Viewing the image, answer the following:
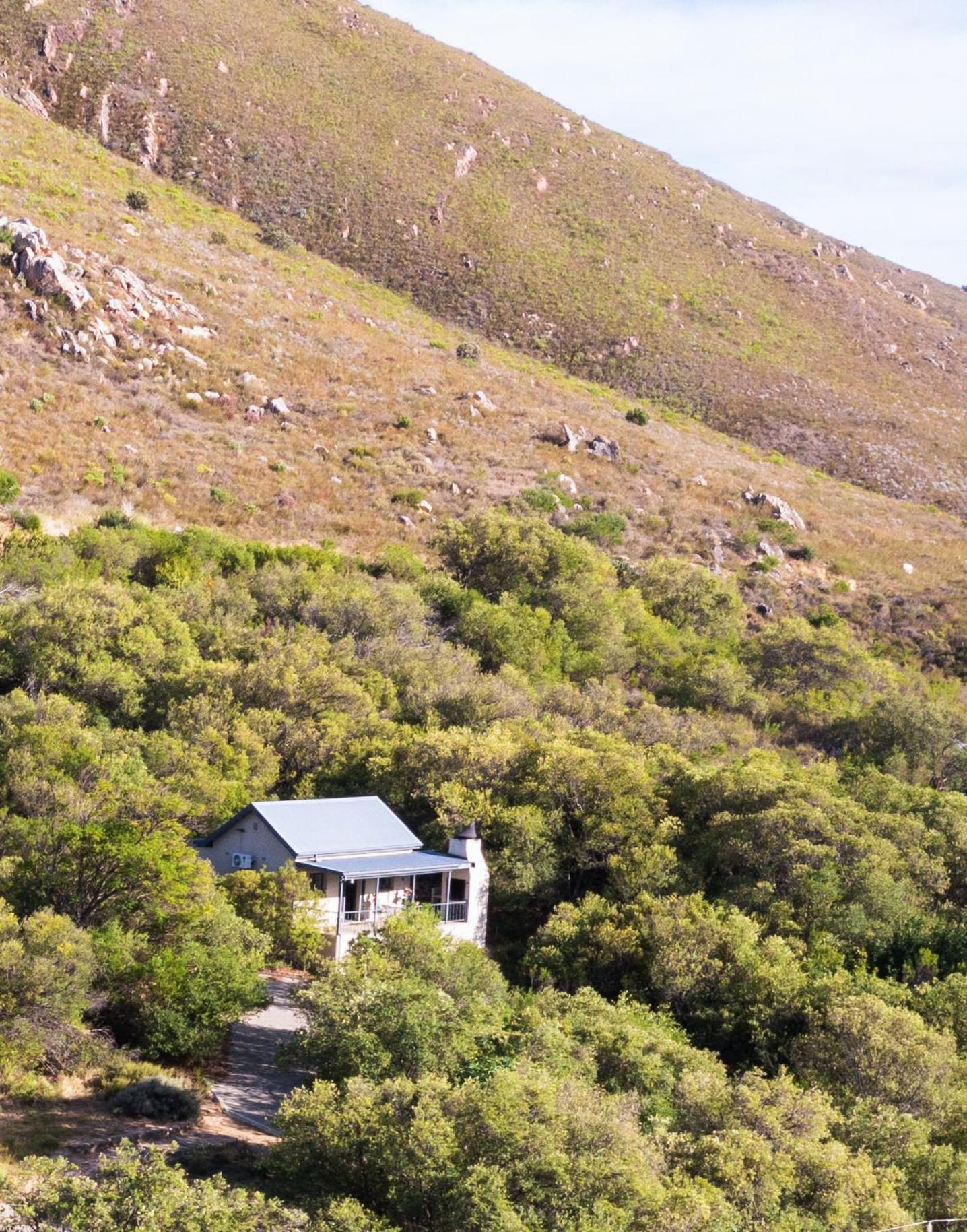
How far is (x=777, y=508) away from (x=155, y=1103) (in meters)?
49.3

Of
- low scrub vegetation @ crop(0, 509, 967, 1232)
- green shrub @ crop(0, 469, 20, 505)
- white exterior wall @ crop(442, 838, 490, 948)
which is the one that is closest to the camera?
low scrub vegetation @ crop(0, 509, 967, 1232)

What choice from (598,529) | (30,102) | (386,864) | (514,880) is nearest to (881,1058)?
(514,880)

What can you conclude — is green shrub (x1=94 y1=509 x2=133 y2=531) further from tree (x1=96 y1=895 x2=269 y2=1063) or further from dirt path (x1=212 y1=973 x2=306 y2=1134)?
tree (x1=96 y1=895 x2=269 y2=1063)

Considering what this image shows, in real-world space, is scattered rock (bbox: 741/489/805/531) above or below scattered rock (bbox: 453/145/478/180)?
below

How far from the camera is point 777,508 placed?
64.1 m

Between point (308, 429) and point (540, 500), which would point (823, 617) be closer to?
point (540, 500)

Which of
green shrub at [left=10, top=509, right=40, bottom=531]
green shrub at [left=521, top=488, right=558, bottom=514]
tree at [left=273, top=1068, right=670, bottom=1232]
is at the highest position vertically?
green shrub at [left=521, top=488, right=558, bottom=514]

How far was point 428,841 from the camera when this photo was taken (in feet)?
105

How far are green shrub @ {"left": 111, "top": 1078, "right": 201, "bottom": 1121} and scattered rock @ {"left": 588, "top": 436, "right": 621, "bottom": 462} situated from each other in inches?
1868

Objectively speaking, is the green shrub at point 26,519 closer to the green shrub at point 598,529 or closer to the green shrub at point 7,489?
the green shrub at point 7,489

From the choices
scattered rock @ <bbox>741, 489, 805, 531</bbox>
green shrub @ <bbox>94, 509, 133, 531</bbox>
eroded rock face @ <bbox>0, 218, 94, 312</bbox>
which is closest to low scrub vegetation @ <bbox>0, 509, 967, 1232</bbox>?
green shrub @ <bbox>94, 509, 133, 531</bbox>

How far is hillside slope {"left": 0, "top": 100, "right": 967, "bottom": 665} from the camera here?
1976 inches

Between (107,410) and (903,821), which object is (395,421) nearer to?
(107,410)

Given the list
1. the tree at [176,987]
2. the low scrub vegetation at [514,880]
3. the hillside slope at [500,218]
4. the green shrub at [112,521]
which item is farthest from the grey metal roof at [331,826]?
the hillside slope at [500,218]
